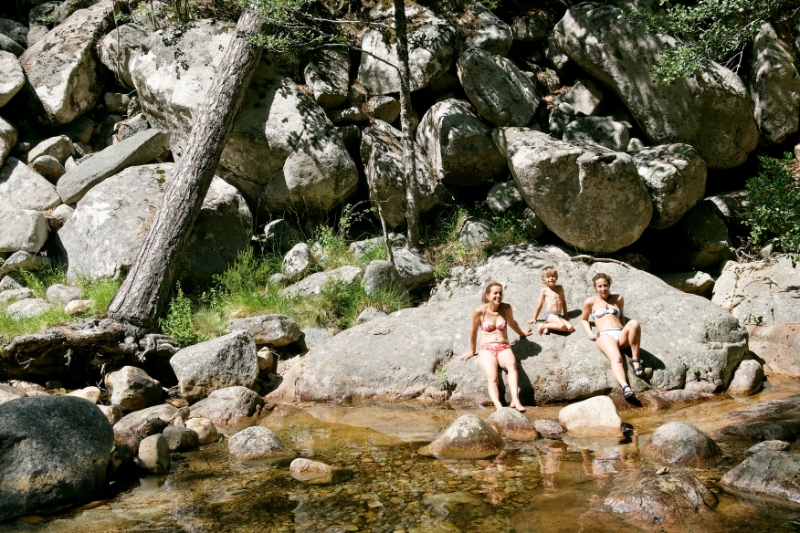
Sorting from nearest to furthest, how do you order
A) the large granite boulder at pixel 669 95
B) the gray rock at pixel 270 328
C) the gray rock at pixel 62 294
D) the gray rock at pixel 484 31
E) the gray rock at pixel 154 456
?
the gray rock at pixel 154 456 → the gray rock at pixel 270 328 → the gray rock at pixel 62 294 → the large granite boulder at pixel 669 95 → the gray rock at pixel 484 31

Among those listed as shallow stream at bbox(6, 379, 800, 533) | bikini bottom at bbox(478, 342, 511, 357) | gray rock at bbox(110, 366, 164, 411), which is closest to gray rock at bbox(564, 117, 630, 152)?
bikini bottom at bbox(478, 342, 511, 357)

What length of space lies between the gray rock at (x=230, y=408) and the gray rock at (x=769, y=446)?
4417 mm

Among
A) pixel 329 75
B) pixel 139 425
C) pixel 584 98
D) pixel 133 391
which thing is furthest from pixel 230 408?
pixel 584 98

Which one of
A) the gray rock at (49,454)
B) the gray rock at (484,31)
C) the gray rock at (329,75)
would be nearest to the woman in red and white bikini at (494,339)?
the gray rock at (49,454)

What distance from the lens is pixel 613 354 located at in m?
6.58

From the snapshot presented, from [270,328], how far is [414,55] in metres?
5.42

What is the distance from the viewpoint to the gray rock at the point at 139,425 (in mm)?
5594

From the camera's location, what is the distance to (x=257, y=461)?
525 centimetres

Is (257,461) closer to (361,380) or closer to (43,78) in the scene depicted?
(361,380)

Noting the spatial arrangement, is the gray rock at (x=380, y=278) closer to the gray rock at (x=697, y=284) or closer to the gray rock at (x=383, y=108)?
the gray rock at (x=383, y=108)

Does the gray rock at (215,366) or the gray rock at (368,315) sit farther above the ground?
the gray rock at (368,315)

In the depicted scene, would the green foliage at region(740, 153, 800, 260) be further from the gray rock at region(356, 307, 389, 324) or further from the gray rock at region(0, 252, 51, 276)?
the gray rock at region(0, 252, 51, 276)

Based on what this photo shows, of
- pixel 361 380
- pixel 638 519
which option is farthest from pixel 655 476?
pixel 361 380

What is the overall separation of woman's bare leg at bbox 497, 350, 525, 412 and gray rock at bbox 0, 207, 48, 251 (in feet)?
22.8
